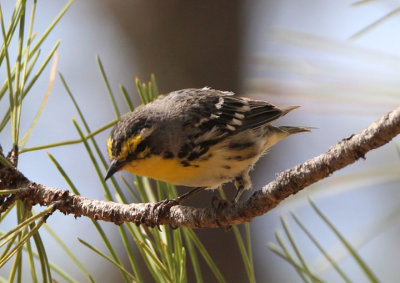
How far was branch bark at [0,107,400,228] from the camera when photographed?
3.14 ft

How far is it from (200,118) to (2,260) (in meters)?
1.00

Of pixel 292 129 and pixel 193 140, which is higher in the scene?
pixel 193 140

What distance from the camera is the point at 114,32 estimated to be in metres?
4.09

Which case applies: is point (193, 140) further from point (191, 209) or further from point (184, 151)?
point (191, 209)

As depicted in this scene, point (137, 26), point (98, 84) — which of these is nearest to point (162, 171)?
point (137, 26)

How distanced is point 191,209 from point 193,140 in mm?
505

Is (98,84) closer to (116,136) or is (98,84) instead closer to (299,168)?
(116,136)

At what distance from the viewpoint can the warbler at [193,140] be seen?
175cm

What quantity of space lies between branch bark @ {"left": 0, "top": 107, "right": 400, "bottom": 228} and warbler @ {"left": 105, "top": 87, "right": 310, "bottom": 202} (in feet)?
1.12

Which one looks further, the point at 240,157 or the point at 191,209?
the point at 240,157

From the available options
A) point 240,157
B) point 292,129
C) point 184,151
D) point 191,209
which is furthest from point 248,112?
point 191,209

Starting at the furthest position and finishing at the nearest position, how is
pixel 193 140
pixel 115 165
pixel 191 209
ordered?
1. pixel 193 140
2. pixel 115 165
3. pixel 191 209

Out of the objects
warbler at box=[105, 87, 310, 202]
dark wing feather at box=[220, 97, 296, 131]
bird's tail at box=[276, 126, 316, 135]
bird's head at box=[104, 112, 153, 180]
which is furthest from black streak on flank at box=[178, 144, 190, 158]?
bird's tail at box=[276, 126, 316, 135]

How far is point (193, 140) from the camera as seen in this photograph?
1.83 m
